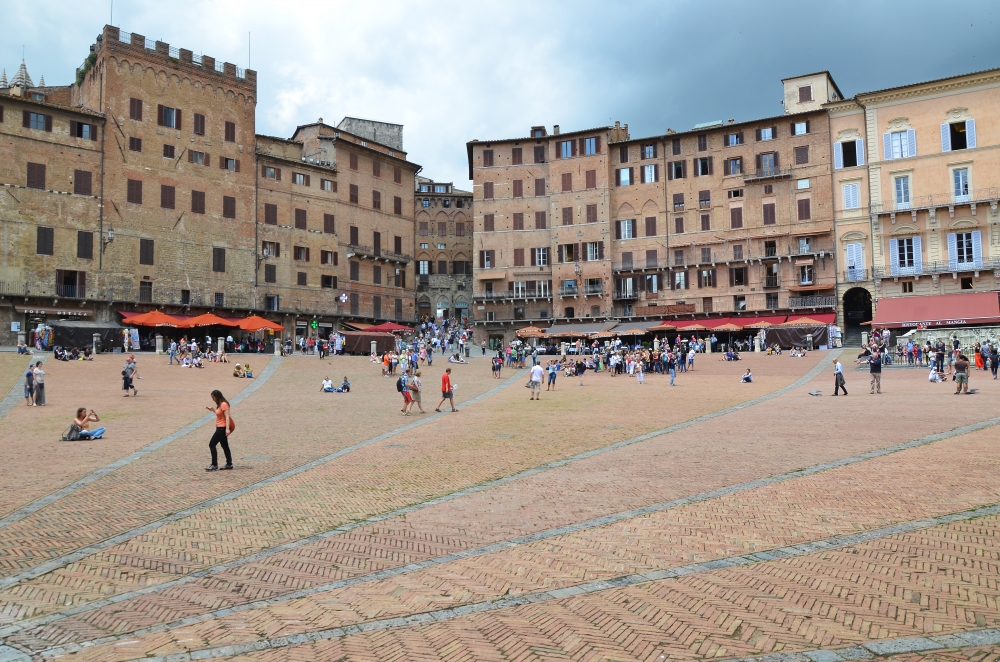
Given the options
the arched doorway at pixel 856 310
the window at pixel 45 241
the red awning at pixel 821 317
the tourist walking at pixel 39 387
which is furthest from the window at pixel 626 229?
the tourist walking at pixel 39 387

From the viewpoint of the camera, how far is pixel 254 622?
6.58 m

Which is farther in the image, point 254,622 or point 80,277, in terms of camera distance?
point 80,277

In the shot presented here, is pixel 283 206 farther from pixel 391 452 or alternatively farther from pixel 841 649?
pixel 841 649

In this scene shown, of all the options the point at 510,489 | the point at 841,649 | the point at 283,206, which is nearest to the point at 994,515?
the point at 841,649

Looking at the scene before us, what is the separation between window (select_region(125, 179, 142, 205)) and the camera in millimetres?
47812

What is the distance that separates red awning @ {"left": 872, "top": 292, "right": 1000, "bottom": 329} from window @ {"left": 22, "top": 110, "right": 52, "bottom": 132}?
171ft

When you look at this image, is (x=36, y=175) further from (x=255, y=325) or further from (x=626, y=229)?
(x=626, y=229)

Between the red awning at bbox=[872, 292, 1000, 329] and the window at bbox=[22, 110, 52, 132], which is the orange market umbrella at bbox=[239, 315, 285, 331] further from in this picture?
the red awning at bbox=[872, 292, 1000, 329]

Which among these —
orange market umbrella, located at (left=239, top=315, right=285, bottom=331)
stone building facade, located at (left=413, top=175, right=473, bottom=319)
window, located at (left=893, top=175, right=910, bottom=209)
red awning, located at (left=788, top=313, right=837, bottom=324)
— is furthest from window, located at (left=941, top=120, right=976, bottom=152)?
orange market umbrella, located at (left=239, top=315, right=285, bottom=331)

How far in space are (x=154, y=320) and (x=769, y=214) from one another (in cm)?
4226

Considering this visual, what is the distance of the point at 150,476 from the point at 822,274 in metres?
49.6

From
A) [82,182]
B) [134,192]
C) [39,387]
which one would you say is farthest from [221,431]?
[134,192]

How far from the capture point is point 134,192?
4803 centimetres

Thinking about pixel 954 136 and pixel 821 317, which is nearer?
pixel 954 136
